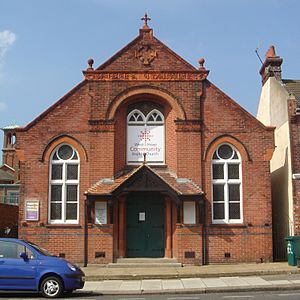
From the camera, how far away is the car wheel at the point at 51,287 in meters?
11.9

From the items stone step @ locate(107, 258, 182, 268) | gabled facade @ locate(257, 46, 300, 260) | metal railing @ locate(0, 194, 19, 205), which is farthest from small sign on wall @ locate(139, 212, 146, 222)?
metal railing @ locate(0, 194, 19, 205)

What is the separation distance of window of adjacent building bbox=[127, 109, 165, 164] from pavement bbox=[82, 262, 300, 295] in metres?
4.27

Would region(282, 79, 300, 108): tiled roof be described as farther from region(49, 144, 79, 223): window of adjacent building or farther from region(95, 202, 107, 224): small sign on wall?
region(49, 144, 79, 223): window of adjacent building

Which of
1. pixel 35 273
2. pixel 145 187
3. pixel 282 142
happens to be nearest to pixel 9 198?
pixel 145 187

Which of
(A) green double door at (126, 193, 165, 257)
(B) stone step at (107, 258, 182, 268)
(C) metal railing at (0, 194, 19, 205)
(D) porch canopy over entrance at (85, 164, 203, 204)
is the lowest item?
(B) stone step at (107, 258, 182, 268)

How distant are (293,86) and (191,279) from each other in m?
10.7

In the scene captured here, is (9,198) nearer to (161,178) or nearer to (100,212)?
(100,212)

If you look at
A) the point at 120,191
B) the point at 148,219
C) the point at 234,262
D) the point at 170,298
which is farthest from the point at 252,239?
the point at 170,298

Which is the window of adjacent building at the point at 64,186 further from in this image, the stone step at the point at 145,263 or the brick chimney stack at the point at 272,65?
the brick chimney stack at the point at 272,65

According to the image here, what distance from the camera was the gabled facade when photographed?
1862 cm

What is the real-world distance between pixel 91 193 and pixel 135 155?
8.27ft

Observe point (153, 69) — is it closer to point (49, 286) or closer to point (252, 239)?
point (252, 239)

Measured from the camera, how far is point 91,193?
17.9 metres

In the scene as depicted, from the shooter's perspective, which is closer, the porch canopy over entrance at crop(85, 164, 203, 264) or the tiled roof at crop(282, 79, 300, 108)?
the porch canopy over entrance at crop(85, 164, 203, 264)
